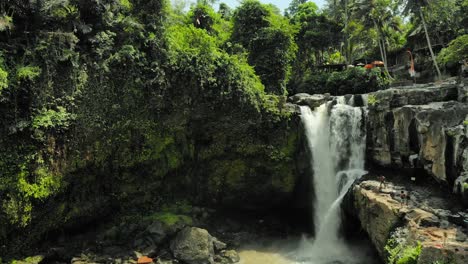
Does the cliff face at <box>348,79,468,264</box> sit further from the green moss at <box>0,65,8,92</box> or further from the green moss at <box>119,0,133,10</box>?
the green moss at <box>0,65,8,92</box>

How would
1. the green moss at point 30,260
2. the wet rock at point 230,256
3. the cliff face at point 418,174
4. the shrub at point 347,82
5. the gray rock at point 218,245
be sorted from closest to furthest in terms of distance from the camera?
the cliff face at point 418,174 → the green moss at point 30,260 → the wet rock at point 230,256 → the gray rock at point 218,245 → the shrub at point 347,82

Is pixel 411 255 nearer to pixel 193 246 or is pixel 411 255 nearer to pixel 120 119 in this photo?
pixel 193 246

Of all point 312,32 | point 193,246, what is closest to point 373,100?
point 193,246

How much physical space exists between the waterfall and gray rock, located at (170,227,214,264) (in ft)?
14.4

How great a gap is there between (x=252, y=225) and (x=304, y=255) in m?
3.54

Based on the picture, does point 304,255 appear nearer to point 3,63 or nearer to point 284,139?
point 284,139

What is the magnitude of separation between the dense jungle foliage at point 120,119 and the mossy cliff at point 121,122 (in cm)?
5

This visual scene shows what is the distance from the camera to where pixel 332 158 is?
17.3 metres

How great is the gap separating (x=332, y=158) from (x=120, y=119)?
10326 millimetres

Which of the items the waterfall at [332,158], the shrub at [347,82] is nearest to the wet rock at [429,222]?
the waterfall at [332,158]

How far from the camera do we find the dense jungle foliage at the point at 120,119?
12.6 m

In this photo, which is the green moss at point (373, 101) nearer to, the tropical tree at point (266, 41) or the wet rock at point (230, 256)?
the tropical tree at point (266, 41)

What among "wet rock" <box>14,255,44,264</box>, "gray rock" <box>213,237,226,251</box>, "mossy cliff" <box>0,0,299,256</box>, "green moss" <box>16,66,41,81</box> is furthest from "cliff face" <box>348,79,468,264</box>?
"green moss" <box>16,66,41,81</box>

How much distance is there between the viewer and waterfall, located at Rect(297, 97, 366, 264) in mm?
15742
